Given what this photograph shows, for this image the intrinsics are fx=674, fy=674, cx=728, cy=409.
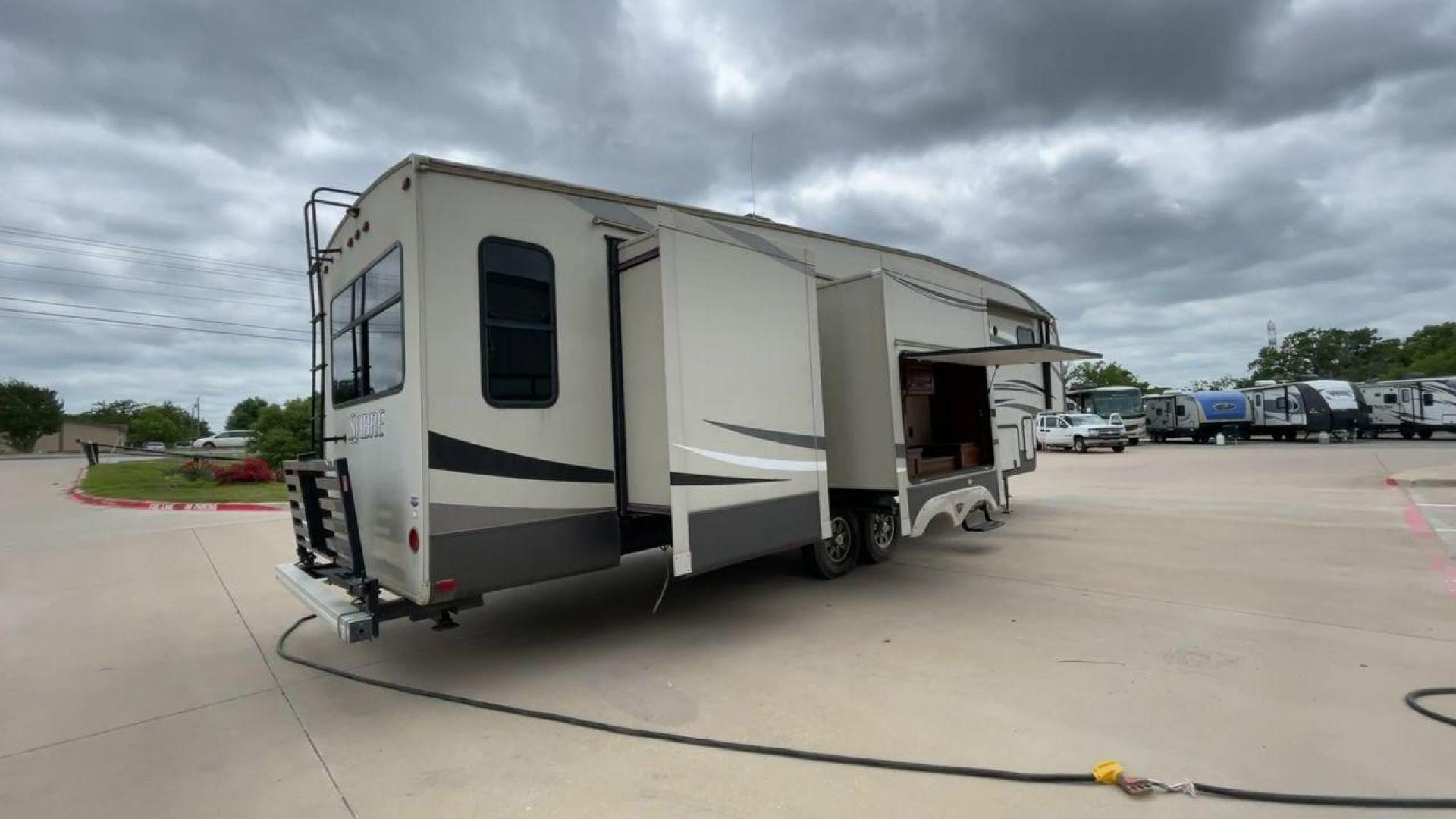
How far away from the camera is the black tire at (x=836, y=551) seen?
6.42 meters

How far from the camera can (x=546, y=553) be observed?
169 inches

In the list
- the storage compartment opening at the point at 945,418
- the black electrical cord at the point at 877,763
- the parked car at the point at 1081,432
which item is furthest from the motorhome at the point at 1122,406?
the black electrical cord at the point at 877,763

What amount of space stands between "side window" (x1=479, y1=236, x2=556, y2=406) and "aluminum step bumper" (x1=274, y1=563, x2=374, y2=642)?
4.72ft

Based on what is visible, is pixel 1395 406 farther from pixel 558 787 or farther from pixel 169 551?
pixel 169 551

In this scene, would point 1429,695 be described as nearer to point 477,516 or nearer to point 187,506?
point 477,516

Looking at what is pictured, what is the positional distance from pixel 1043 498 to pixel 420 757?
461 inches

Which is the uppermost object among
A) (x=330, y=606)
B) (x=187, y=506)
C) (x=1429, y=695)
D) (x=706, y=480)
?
(x=706, y=480)

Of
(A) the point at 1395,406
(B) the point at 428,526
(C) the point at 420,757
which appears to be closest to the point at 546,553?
(B) the point at 428,526

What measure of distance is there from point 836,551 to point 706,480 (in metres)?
2.60

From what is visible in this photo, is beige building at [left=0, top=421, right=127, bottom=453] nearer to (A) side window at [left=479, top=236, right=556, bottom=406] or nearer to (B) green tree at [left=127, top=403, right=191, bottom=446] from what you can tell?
(B) green tree at [left=127, top=403, right=191, bottom=446]

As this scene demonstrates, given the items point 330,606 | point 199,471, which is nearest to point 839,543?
point 330,606

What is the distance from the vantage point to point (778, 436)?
16.7 ft

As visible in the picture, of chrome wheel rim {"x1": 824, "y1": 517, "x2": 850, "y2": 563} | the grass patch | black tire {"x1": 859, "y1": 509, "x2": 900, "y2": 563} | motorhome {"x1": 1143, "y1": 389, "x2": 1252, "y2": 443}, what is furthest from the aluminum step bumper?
motorhome {"x1": 1143, "y1": 389, "x2": 1252, "y2": 443}

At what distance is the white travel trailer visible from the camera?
13.0 ft
